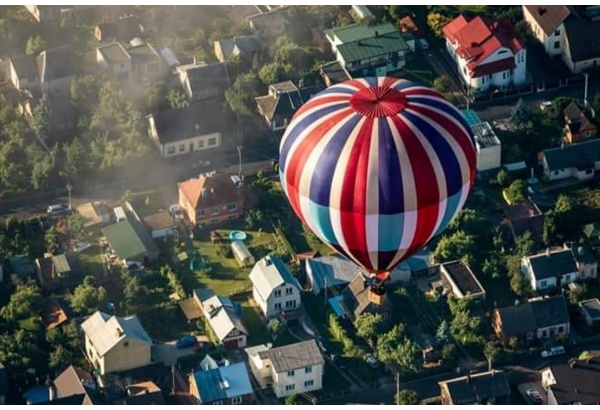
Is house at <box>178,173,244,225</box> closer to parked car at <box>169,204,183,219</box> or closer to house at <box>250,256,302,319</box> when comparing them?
parked car at <box>169,204,183,219</box>

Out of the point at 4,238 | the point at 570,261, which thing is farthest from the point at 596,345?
the point at 4,238

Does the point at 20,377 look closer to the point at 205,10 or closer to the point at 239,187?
the point at 239,187

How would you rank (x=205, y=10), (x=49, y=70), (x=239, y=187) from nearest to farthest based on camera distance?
(x=239, y=187), (x=49, y=70), (x=205, y=10)

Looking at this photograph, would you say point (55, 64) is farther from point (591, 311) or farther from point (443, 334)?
point (591, 311)

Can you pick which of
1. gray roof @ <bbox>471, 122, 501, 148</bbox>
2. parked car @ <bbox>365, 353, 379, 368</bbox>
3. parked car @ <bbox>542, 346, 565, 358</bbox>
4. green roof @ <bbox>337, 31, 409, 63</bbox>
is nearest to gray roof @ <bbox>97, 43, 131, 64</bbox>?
green roof @ <bbox>337, 31, 409, 63</bbox>

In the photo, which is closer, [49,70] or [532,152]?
[532,152]

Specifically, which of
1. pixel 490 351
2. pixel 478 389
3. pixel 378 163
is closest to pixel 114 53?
pixel 490 351

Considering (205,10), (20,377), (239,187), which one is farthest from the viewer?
(205,10)
